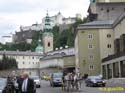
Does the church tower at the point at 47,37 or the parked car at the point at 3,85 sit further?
the church tower at the point at 47,37

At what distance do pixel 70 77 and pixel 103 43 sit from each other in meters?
61.6

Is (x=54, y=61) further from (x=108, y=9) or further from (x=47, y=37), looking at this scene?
(x=108, y=9)

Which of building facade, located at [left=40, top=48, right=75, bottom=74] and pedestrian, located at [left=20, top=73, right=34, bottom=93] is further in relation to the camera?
building facade, located at [left=40, top=48, right=75, bottom=74]

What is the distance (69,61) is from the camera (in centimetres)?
14312

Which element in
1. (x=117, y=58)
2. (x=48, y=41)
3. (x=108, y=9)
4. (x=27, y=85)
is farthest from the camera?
(x=48, y=41)

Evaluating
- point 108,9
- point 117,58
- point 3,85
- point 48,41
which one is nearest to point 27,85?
point 3,85

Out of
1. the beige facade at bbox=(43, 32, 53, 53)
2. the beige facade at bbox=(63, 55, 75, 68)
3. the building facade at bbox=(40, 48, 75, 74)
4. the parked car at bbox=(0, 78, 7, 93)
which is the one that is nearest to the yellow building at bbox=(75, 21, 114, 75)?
the beige facade at bbox=(63, 55, 75, 68)

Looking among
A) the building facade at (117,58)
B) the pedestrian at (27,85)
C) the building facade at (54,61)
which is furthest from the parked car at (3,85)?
the building facade at (54,61)

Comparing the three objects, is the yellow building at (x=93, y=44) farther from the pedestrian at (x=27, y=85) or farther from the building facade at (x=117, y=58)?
the pedestrian at (x=27, y=85)

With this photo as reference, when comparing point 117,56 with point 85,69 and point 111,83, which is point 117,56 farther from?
point 111,83

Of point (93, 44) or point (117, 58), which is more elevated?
point (93, 44)

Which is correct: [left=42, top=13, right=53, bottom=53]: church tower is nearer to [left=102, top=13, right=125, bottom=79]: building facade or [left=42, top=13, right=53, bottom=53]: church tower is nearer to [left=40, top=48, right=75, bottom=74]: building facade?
[left=40, top=48, right=75, bottom=74]: building facade

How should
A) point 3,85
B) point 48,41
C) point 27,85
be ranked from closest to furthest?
1. point 27,85
2. point 3,85
3. point 48,41

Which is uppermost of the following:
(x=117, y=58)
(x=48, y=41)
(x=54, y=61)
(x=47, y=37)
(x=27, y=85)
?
(x=47, y=37)
